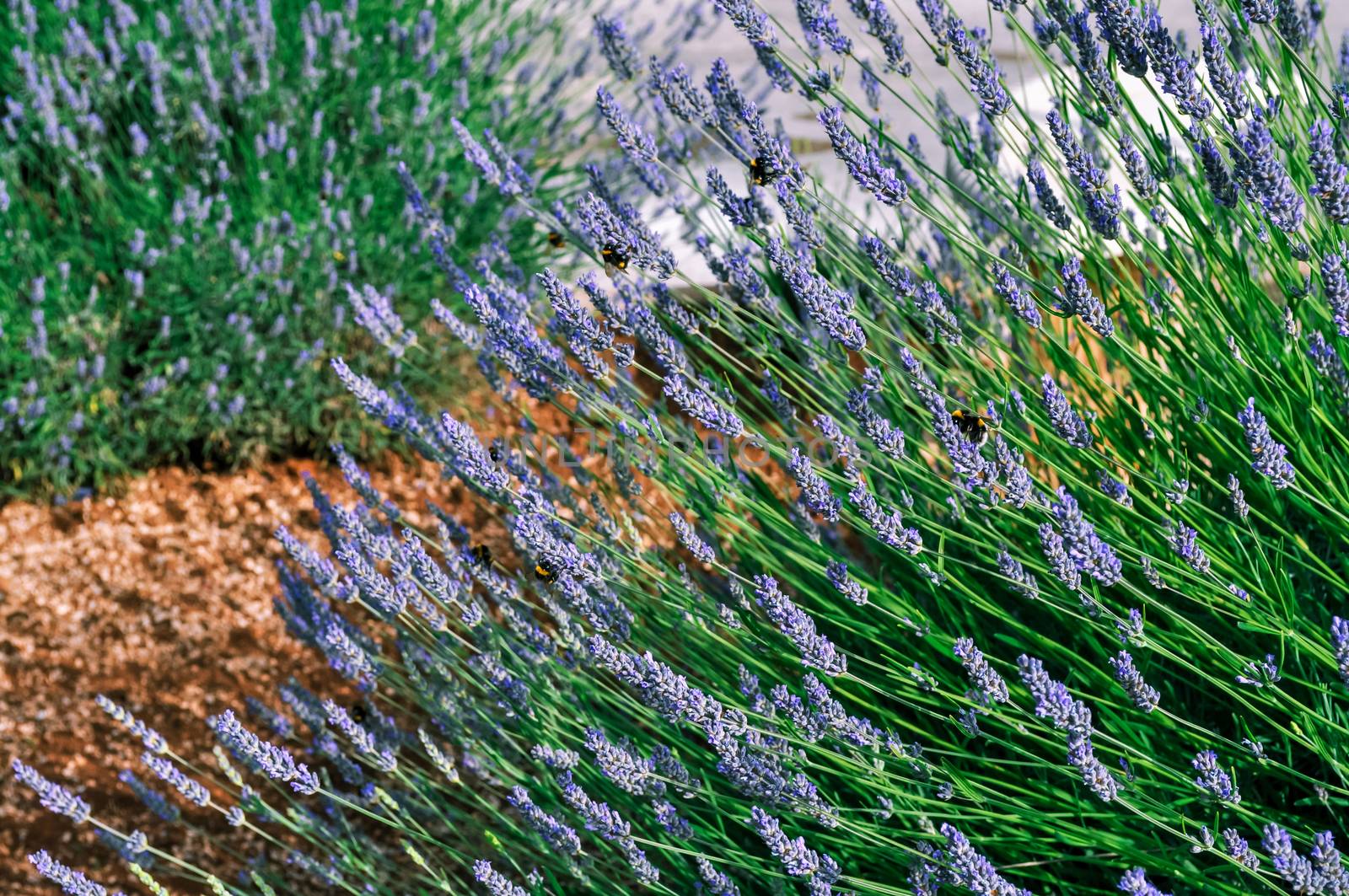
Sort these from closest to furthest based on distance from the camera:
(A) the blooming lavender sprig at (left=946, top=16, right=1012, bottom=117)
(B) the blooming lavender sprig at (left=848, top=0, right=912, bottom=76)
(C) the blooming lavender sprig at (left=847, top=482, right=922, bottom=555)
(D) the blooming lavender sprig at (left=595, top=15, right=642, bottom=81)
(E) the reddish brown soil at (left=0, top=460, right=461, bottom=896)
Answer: (C) the blooming lavender sprig at (left=847, top=482, right=922, bottom=555) < (A) the blooming lavender sprig at (left=946, top=16, right=1012, bottom=117) < (B) the blooming lavender sprig at (left=848, top=0, right=912, bottom=76) < (D) the blooming lavender sprig at (left=595, top=15, right=642, bottom=81) < (E) the reddish brown soil at (left=0, top=460, right=461, bottom=896)

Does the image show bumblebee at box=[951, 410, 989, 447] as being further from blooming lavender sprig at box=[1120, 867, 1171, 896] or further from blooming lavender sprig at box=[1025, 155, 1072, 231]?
blooming lavender sprig at box=[1120, 867, 1171, 896]

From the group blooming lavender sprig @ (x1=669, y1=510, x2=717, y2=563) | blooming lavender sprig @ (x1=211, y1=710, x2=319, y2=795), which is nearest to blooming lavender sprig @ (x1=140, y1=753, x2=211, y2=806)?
blooming lavender sprig @ (x1=211, y1=710, x2=319, y2=795)

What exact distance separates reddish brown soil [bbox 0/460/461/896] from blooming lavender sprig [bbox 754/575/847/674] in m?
1.76

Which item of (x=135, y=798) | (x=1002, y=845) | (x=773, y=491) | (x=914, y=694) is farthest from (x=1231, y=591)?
(x=135, y=798)

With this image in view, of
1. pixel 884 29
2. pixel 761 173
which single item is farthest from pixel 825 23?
pixel 761 173

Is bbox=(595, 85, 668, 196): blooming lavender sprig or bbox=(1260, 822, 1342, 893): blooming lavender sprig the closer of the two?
bbox=(1260, 822, 1342, 893): blooming lavender sprig

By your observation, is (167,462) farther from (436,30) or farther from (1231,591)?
(1231,591)

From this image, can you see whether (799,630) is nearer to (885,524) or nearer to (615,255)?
(885,524)

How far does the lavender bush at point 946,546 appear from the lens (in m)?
1.45

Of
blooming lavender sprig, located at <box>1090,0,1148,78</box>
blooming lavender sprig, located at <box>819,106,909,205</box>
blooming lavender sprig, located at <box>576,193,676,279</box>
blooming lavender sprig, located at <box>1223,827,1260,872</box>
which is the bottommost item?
blooming lavender sprig, located at <box>1223,827,1260,872</box>

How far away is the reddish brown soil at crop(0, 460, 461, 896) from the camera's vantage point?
9.70ft

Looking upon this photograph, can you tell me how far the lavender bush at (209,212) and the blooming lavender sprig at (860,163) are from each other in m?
2.28

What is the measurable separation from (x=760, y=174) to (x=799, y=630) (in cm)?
71

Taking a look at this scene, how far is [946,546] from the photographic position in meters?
2.06
